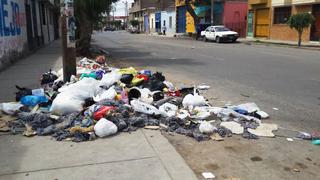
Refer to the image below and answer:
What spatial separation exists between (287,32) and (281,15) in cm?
236

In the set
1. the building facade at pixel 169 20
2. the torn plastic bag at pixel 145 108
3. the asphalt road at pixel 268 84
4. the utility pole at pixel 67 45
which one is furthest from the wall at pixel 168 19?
the torn plastic bag at pixel 145 108

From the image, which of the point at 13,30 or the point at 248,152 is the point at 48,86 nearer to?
the point at 248,152

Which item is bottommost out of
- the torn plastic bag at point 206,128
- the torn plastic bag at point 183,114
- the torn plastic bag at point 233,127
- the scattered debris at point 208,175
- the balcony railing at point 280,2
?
the scattered debris at point 208,175

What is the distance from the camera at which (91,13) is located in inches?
766

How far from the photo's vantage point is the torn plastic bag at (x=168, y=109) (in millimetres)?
6695

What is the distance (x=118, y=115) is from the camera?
6316mm

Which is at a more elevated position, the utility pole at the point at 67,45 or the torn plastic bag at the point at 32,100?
the utility pole at the point at 67,45

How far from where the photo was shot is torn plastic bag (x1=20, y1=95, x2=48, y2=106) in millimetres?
7328

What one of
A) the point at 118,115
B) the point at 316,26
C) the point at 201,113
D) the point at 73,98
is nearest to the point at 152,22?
the point at 316,26

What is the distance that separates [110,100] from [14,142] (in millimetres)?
1927

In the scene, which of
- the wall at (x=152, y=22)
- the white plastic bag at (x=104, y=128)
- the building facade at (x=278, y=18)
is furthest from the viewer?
the wall at (x=152, y=22)

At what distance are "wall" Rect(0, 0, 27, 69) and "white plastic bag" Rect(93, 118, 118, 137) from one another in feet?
29.8

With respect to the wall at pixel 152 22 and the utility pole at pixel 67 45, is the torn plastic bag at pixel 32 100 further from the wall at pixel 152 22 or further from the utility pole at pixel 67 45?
the wall at pixel 152 22

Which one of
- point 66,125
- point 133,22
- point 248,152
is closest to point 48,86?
point 66,125
